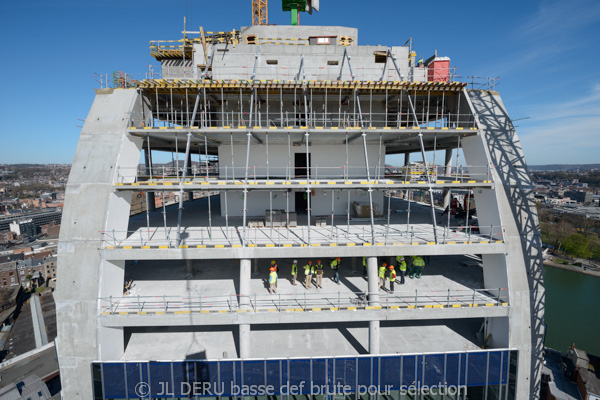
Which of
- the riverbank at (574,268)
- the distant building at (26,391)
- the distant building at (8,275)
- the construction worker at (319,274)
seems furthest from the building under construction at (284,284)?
the distant building at (8,275)

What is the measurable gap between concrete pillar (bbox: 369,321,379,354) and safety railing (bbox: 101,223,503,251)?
3.29 meters

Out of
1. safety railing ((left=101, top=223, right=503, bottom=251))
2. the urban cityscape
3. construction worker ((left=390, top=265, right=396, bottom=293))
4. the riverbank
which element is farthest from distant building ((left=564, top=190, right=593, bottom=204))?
construction worker ((left=390, top=265, right=396, bottom=293))

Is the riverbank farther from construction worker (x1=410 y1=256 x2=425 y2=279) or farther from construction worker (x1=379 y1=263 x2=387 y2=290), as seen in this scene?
construction worker (x1=379 y1=263 x2=387 y2=290)

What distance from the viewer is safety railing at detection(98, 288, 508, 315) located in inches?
423

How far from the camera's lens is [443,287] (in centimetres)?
1258

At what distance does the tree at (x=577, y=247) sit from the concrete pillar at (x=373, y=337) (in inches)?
3038

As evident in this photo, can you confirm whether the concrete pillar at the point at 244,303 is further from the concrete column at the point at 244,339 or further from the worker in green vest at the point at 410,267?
the worker in green vest at the point at 410,267

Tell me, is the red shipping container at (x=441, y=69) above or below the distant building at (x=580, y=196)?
above

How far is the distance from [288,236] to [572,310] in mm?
49802

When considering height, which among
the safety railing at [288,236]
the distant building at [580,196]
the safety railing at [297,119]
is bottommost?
the distant building at [580,196]

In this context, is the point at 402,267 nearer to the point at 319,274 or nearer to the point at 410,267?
the point at 410,267

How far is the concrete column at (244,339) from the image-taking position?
1052cm

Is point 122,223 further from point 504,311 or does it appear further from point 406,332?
point 504,311

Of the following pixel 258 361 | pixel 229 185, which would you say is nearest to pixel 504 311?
pixel 258 361
